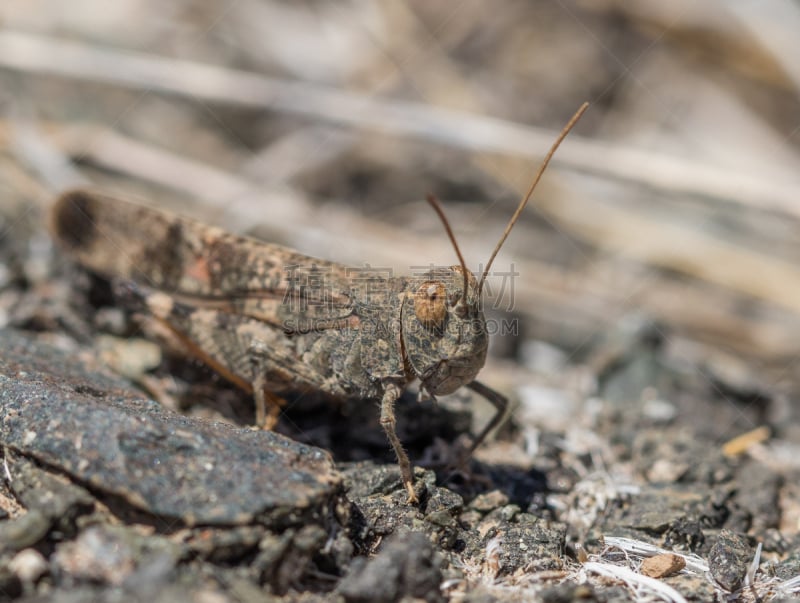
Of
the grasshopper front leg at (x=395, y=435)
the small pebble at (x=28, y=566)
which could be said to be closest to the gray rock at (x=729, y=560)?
the grasshopper front leg at (x=395, y=435)

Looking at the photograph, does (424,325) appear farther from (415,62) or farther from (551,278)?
(415,62)

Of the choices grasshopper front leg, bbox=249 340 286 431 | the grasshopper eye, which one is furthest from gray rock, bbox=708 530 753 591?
grasshopper front leg, bbox=249 340 286 431

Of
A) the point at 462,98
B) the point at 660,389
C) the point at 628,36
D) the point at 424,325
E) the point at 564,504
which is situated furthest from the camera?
the point at 628,36

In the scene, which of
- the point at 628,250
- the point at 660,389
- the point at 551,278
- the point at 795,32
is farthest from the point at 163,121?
the point at 795,32

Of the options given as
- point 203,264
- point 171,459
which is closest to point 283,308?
point 203,264

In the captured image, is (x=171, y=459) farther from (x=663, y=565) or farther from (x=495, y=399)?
(x=663, y=565)
